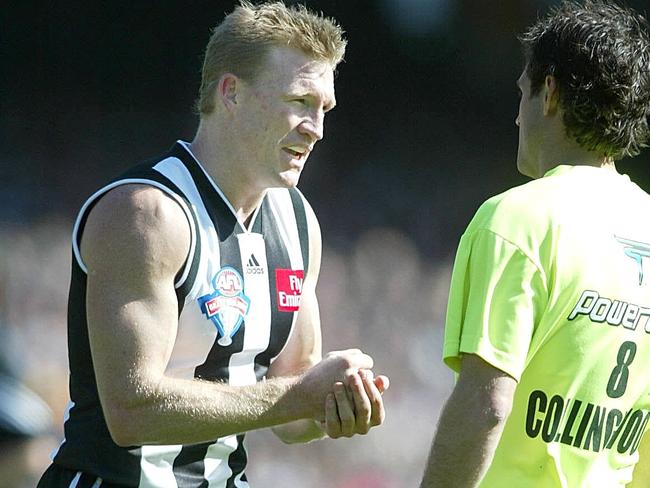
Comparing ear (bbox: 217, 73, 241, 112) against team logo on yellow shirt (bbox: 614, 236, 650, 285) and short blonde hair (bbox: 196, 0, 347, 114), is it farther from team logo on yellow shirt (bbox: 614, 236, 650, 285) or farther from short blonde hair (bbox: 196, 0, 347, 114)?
team logo on yellow shirt (bbox: 614, 236, 650, 285)

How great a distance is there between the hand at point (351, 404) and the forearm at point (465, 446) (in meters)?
0.39

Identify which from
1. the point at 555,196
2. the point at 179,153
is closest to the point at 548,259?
the point at 555,196

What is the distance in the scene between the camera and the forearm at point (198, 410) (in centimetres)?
239

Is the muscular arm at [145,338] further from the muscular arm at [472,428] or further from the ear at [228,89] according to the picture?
the muscular arm at [472,428]

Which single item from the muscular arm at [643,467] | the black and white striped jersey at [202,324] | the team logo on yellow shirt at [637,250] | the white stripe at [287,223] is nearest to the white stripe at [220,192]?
the black and white striped jersey at [202,324]

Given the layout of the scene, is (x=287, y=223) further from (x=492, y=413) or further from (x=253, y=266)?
(x=492, y=413)

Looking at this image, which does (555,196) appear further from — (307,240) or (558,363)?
(307,240)

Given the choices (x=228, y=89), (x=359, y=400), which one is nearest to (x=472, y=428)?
(x=359, y=400)

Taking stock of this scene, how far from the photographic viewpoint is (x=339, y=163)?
5.32 meters

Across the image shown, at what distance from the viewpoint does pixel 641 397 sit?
2.34 m

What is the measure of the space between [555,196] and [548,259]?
14 centimetres

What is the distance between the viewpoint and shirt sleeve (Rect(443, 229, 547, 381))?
7.02 ft

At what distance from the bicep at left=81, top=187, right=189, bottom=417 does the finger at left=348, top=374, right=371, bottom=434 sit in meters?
0.41

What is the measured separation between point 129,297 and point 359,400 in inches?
21.6
